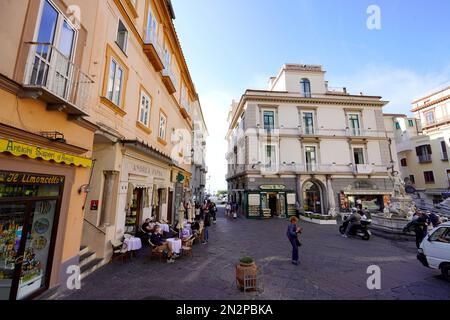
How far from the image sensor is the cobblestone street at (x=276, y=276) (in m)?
4.75

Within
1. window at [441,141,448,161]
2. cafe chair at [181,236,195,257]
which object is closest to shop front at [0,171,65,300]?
cafe chair at [181,236,195,257]

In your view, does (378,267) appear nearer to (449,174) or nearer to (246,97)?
(246,97)

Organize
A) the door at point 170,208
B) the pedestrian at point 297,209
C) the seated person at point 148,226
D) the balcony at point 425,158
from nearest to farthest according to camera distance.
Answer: the seated person at point 148,226 → the door at point 170,208 → the pedestrian at point 297,209 → the balcony at point 425,158

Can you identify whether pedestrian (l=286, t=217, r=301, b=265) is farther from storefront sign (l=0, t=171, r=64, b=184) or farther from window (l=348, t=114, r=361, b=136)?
window (l=348, t=114, r=361, b=136)

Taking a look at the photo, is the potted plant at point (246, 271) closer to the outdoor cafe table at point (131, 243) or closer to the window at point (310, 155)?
the outdoor cafe table at point (131, 243)

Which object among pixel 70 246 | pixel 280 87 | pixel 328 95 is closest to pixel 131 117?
pixel 70 246

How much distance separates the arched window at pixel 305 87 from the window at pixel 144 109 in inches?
790

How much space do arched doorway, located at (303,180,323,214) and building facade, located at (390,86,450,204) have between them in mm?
16287

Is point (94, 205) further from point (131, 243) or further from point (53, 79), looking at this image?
point (53, 79)

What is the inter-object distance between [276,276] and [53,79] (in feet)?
25.5

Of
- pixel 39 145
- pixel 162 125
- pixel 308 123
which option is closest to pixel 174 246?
pixel 39 145

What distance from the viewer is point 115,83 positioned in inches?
290

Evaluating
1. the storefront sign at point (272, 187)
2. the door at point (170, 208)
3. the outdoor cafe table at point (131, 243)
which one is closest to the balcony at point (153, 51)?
the door at point (170, 208)

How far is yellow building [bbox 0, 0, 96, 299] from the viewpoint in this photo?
3605 mm
